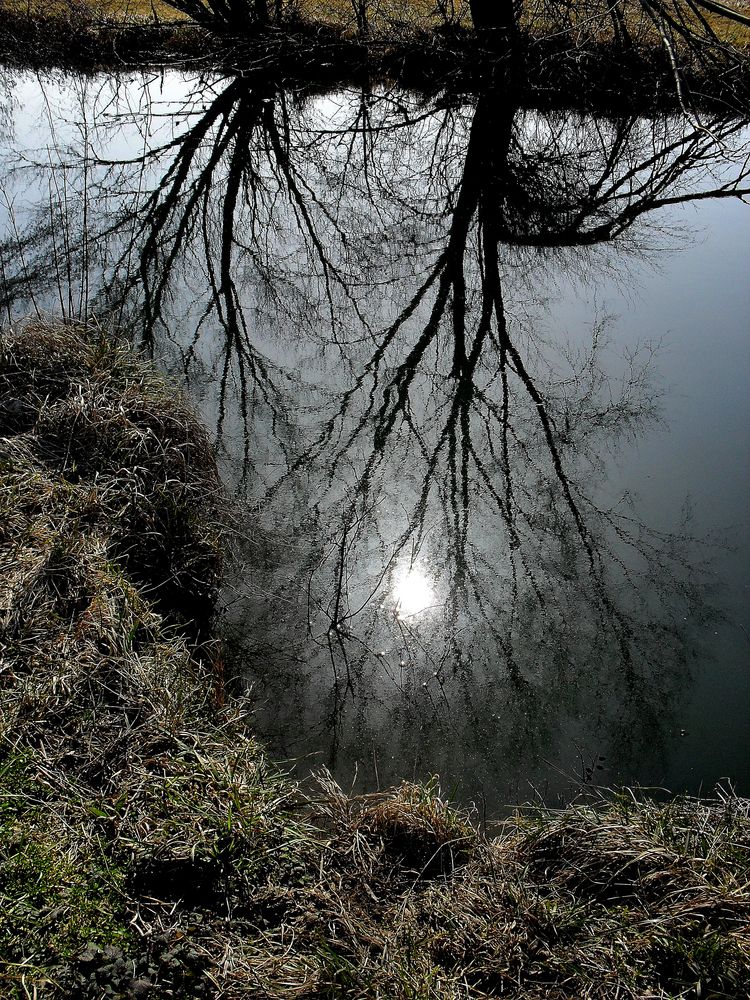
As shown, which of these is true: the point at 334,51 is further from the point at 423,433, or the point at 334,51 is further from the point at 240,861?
the point at 240,861

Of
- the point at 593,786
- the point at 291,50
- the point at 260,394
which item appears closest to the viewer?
the point at 593,786

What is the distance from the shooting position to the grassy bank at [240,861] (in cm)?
204

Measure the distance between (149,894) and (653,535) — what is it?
2.97 meters

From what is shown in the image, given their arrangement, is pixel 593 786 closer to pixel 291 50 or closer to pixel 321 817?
pixel 321 817

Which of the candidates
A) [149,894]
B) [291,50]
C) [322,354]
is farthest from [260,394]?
[291,50]

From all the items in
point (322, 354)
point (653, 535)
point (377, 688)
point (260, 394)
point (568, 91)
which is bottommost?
point (377, 688)

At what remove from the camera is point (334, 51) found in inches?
421

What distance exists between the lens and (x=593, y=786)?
9.80 ft

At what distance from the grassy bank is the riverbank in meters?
8.96

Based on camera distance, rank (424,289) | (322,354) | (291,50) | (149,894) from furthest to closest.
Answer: (291,50), (424,289), (322,354), (149,894)

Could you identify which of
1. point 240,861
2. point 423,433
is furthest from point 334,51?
point 240,861

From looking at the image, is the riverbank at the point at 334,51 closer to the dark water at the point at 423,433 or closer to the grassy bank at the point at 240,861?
the dark water at the point at 423,433

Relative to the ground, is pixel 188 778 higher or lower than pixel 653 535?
lower

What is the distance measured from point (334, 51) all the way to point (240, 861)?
10946 mm
